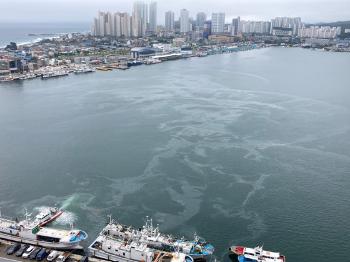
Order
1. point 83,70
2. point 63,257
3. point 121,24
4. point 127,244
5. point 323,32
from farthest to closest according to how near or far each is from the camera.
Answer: point 323,32 < point 121,24 < point 83,70 < point 127,244 < point 63,257

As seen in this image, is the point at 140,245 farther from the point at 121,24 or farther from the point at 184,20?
the point at 184,20

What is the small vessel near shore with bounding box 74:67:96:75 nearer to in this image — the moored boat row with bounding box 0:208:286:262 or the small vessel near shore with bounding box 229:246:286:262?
the moored boat row with bounding box 0:208:286:262

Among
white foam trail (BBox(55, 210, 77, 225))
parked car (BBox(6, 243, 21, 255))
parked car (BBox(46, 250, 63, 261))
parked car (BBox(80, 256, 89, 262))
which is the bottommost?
white foam trail (BBox(55, 210, 77, 225))

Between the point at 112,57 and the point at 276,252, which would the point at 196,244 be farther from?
the point at 112,57

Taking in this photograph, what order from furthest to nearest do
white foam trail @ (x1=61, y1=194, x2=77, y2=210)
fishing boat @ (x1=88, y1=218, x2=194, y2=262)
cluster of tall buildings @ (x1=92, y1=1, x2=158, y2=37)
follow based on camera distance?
cluster of tall buildings @ (x1=92, y1=1, x2=158, y2=37) < white foam trail @ (x1=61, y1=194, x2=77, y2=210) < fishing boat @ (x1=88, y1=218, x2=194, y2=262)

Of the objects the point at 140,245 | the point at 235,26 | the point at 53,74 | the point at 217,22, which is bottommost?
the point at 140,245

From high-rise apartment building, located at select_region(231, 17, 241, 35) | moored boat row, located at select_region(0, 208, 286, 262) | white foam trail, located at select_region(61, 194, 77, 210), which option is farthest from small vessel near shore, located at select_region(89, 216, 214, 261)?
high-rise apartment building, located at select_region(231, 17, 241, 35)

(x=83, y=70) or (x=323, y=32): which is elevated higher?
(x=323, y=32)

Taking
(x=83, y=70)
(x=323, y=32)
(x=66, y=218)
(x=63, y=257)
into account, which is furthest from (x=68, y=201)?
(x=323, y=32)
